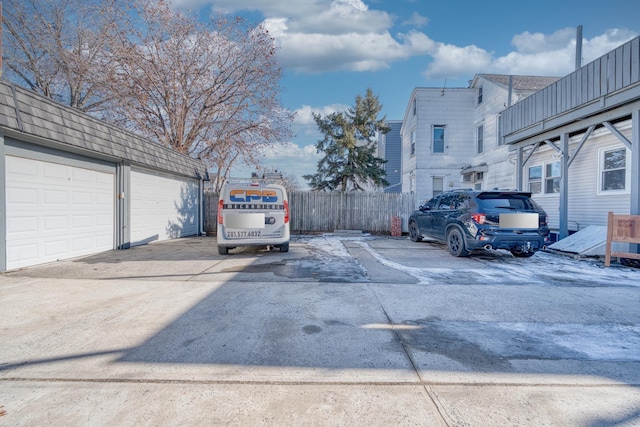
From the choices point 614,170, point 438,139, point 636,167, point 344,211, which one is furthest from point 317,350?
point 438,139

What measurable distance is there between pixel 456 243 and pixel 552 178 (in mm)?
5728

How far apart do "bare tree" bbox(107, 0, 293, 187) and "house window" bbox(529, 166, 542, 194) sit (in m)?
11.6

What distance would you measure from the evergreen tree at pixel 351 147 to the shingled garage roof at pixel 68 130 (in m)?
11.0

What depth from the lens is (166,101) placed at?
1588 cm

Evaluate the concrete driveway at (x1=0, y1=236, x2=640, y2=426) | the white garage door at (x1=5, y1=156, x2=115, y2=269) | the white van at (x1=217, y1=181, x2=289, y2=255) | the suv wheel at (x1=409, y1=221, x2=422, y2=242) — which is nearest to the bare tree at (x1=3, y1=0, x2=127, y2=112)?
the white garage door at (x1=5, y1=156, x2=115, y2=269)

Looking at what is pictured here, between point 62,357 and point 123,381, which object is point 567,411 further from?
point 62,357

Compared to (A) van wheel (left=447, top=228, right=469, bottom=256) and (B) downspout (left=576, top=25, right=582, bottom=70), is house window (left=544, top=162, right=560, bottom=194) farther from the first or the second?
(A) van wheel (left=447, top=228, right=469, bottom=256)

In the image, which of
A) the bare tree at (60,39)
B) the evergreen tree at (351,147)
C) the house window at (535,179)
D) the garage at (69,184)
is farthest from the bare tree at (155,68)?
the house window at (535,179)

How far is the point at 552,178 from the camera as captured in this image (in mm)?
10750

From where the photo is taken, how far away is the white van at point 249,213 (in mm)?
7328

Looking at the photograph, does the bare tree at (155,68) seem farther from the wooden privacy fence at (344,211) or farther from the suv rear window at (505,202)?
the suv rear window at (505,202)

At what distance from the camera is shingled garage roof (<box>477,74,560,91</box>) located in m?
14.5

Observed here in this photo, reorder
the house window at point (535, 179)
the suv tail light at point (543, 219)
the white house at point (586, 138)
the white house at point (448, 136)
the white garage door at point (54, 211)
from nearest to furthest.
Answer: the white garage door at point (54, 211), the white house at point (586, 138), the suv tail light at point (543, 219), the house window at point (535, 179), the white house at point (448, 136)

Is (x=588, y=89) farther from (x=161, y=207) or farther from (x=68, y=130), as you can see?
(x=161, y=207)
